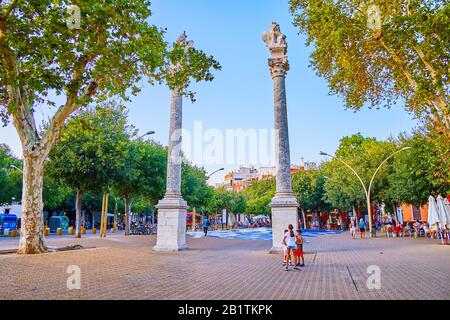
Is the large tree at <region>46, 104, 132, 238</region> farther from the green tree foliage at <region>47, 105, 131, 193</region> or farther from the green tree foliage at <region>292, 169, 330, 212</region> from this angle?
the green tree foliage at <region>292, 169, 330, 212</region>

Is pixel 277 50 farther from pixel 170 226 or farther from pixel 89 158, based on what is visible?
pixel 89 158

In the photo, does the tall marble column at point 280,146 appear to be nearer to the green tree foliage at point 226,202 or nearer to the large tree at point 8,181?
the large tree at point 8,181

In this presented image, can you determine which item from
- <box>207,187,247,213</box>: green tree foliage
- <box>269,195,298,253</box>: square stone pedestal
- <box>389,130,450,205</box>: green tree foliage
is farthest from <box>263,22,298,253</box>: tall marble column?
<box>207,187,247,213</box>: green tree foliage

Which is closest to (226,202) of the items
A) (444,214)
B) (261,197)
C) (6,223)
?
(261,197)

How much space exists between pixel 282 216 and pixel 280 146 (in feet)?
11.7

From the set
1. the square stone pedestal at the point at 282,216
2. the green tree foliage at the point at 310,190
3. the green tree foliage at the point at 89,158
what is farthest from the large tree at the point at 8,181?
the green tree foliage at the point at 310,190

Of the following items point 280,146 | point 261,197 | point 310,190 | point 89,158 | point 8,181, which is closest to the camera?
point 280,146

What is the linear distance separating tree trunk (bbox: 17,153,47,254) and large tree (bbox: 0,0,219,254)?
33 mm

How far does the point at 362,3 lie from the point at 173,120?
34.5 feet

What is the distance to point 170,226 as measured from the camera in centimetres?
1677

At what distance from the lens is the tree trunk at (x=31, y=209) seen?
13.3m

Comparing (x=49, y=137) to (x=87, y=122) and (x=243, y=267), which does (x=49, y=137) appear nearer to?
(x=87, y=122)

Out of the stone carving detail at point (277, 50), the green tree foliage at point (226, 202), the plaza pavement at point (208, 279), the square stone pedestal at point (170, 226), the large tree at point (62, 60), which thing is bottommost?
the plaza pavement at point (208, 279)

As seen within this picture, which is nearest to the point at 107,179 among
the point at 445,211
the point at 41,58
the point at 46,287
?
the point at 41,58
